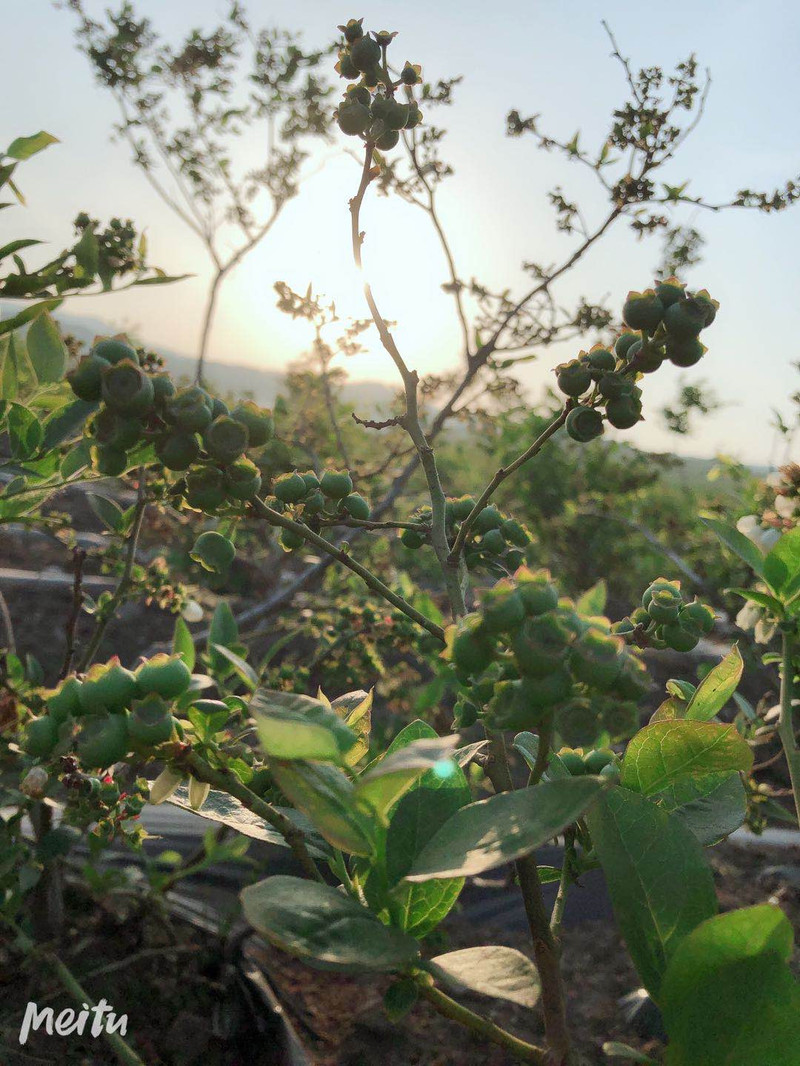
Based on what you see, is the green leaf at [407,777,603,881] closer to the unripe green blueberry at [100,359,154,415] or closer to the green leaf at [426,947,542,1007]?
the green leaf at [426,947,542,1007]

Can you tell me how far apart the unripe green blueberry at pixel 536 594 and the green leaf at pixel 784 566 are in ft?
1.12

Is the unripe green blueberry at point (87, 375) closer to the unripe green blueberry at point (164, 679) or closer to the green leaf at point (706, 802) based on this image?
the unripe green blueberry at point (164, 679)

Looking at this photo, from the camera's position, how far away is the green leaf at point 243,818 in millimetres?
431

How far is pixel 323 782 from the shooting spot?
0.34 meters

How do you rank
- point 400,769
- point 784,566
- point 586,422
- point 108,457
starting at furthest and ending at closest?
1. point 784,566
2. point 586,422
3. point 108,457
4. point 400,769

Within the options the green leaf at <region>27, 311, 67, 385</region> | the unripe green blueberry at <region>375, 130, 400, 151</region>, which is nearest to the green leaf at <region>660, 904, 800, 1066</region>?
the unripe green blueberry at <region>375, 130, 400, 151</region>

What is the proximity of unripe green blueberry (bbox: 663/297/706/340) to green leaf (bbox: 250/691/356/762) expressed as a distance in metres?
0.31

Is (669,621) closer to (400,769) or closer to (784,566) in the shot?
(784,566)

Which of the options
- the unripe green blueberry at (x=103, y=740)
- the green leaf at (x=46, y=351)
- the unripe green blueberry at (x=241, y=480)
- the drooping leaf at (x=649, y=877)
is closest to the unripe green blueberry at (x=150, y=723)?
the unripe green blueberry at (x=103, y=740)

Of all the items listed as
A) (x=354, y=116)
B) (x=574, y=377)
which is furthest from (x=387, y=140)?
(x=574, y=377)

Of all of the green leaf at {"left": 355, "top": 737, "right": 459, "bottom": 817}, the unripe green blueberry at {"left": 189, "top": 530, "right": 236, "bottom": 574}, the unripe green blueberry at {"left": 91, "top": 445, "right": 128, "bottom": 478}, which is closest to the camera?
the green leaf at {"left": 355, "top": 737, "right": 459, "bottom": 817}

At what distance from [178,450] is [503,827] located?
0.24 meters

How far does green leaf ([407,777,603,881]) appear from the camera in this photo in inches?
12.1

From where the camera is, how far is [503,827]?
33 cm
